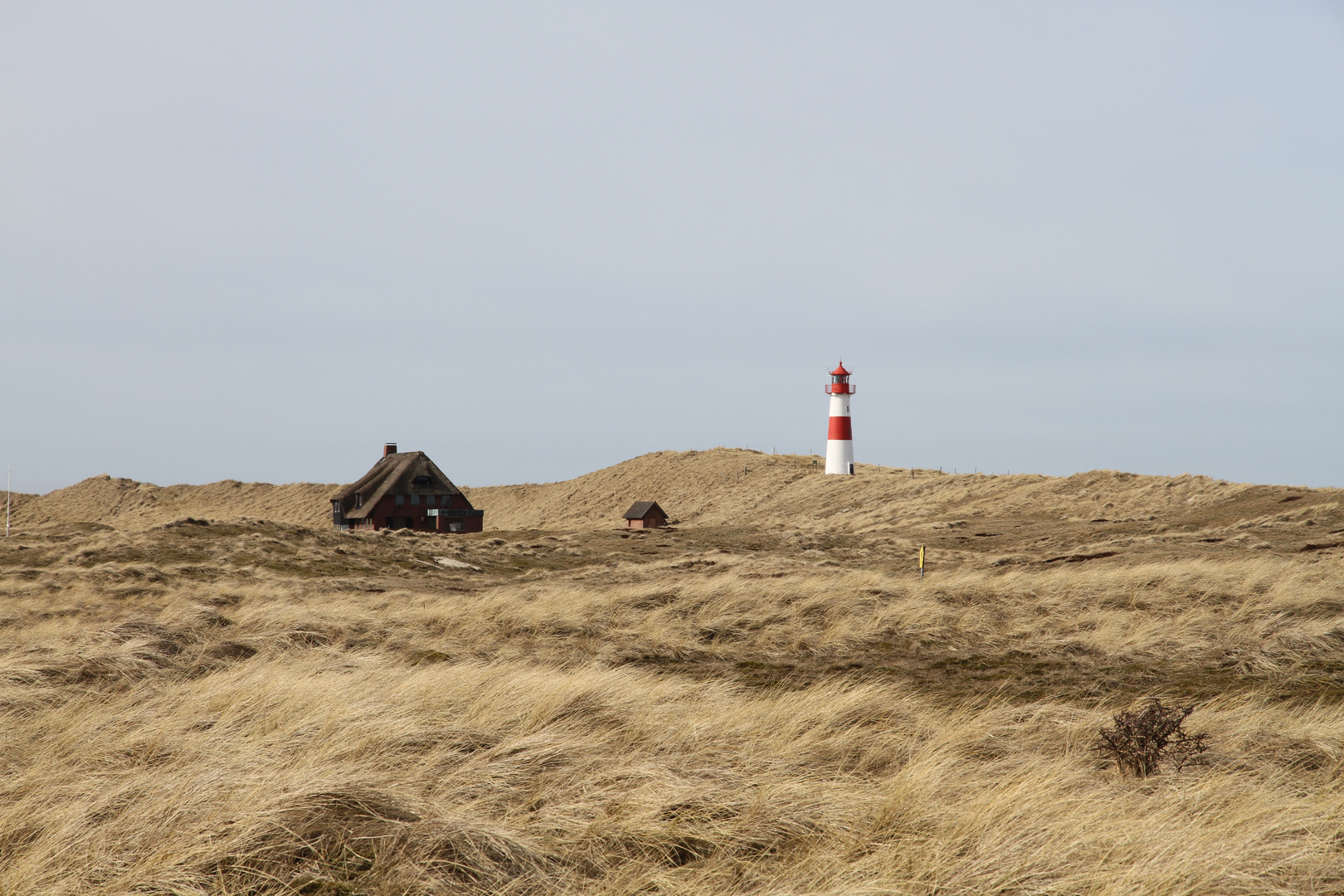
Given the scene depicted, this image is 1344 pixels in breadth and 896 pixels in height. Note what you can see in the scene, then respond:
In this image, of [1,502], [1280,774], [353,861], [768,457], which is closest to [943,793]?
[1280,774]

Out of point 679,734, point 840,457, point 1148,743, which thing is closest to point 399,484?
point 840,457

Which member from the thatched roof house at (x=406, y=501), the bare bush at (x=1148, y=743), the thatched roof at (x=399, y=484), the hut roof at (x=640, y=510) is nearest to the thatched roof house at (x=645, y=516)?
the hut roof at (x=640, y=510)

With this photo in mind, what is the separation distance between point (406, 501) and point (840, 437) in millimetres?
29313

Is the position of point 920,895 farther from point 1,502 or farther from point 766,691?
point 1,502

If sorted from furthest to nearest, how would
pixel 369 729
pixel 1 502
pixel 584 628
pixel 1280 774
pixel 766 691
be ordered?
1. pixel 1 502
2. pixel 584 628
3. pixel 766 691
4. pixel 369 729
5. pixel 1280 774

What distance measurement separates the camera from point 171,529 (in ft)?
80.8

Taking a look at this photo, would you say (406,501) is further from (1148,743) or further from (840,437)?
(1148,743)

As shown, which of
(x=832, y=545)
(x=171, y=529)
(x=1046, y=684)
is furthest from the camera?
(x=832, y=545)

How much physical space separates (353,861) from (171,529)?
76.9 feet

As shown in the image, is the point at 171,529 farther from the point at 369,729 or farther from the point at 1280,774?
the point at 1280,774

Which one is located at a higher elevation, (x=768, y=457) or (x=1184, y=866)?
(x=768, y=457)

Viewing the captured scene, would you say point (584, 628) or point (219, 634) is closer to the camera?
point (219, 634)

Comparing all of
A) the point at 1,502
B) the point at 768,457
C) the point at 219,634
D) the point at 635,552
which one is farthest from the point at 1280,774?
the point at 1,502

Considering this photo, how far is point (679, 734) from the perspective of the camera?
676 centimetres
